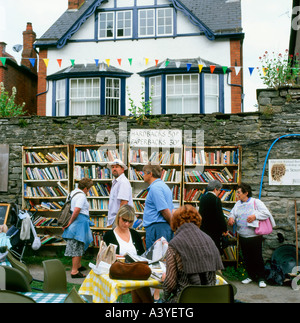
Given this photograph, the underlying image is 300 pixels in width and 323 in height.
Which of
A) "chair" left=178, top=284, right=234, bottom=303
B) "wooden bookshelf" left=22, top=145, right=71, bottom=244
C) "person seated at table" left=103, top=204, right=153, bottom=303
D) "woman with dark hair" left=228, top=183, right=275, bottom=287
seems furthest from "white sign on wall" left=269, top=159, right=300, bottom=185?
"chair" left=178, top=284, right=234, bottom=303

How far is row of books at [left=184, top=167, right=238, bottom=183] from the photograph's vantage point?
8266 mm

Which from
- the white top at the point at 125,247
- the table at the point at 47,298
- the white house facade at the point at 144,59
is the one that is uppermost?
the white house facade at the point at 144,59

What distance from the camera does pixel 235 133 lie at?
27.7 ft

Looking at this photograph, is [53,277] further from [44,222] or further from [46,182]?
[46,182]

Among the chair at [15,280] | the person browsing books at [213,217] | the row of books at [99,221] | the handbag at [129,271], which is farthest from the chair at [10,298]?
the row of books at [99,221]

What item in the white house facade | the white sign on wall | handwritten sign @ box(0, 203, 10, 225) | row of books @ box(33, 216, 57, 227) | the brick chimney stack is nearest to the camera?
the white sign on wall

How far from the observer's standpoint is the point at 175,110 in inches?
495

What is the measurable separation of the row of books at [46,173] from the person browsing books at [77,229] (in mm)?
2377

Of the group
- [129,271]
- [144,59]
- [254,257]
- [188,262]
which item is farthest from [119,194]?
[144,59]

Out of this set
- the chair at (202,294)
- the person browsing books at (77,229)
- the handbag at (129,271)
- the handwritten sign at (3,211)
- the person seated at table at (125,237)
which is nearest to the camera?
the chair at (202,294)

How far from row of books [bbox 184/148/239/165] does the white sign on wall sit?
2.67 feet

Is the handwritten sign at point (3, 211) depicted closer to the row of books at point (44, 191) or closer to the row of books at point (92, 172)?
the row of books at point (44, 191)

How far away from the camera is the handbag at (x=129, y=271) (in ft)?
12.0

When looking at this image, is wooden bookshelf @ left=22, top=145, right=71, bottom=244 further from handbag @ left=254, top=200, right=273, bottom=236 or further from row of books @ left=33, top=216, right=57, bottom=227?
handbag @ left=254, top=200, right=273, bottom=236
